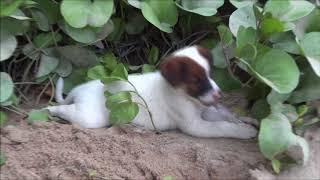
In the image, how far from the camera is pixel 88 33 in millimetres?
3361

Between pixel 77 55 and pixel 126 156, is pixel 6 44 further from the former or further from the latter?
pixel 126 156

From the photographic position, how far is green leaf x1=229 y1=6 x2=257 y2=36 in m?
3.19

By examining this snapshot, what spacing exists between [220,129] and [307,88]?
1.58ft

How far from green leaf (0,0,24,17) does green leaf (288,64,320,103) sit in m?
1.43

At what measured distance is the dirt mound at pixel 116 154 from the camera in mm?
2863

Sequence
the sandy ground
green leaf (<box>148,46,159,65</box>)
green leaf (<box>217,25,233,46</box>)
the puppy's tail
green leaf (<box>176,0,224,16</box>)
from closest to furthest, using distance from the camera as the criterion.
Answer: the sandy ground → green leaf (<box>217,25,233,46</box>) → green leaf (<box>176,0,224,16</box>) → the puppy's tail → green leaf (<box>148,46,159,65</box>)

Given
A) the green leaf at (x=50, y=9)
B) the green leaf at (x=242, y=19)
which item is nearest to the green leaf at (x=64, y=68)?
the green leaf at (x=50, y=9)

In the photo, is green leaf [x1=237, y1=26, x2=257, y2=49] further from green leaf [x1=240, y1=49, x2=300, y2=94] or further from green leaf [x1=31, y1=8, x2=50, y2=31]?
green leaf [x1=31, y1=8, x2=50, y2=31]

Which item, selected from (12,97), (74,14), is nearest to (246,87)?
(74,14)

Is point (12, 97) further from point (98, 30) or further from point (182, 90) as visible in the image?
point (182, 90)

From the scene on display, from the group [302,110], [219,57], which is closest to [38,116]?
[219,57]

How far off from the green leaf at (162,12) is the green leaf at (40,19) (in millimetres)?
563

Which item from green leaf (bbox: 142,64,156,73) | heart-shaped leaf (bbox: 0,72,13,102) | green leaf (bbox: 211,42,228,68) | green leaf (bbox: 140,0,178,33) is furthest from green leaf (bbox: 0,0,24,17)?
green leaf (bbox: 211,42,228,68)

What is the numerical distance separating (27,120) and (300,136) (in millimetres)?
1364
